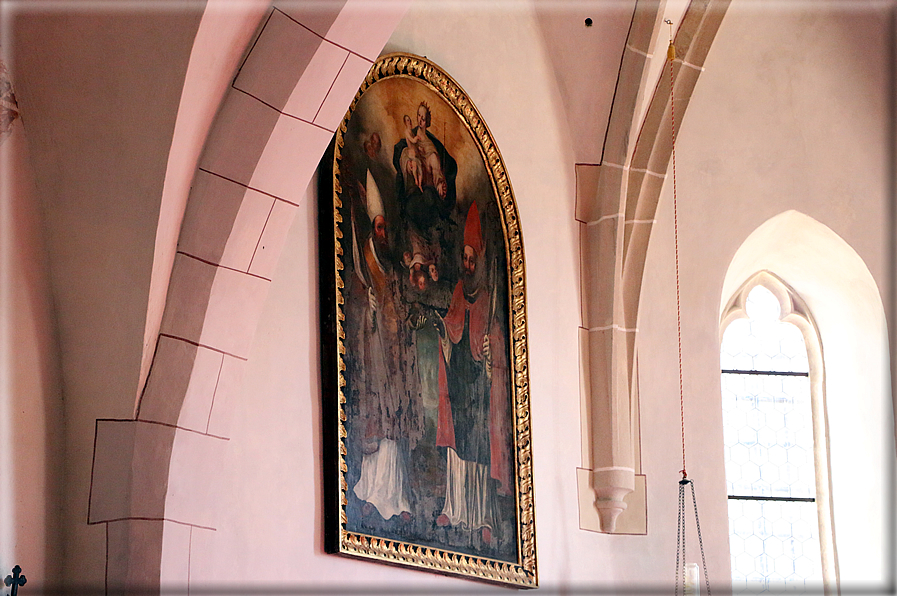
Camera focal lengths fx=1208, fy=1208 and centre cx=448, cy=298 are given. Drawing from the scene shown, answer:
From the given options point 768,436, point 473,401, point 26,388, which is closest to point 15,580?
point 26,388

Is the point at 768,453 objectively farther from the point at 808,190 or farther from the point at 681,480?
the point at 808,190

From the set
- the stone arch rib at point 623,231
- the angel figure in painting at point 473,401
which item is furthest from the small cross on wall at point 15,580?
the stone arch rib at point 623,231

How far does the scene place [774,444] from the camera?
9.29m

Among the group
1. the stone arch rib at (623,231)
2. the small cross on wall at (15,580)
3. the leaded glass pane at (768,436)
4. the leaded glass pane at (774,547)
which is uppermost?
the stone arch rib at (623,231)

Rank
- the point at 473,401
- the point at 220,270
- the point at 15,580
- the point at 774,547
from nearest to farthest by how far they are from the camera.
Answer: the point at 15,580
the point at 220,270
the point at 473,401
the point at 774,547

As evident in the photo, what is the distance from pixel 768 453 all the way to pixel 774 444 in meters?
0.10

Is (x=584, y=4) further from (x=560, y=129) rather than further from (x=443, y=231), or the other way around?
(x=443, y=231)

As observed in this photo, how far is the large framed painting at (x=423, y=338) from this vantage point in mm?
5320

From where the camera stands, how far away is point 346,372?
5.30 metres

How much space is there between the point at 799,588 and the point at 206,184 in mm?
6400

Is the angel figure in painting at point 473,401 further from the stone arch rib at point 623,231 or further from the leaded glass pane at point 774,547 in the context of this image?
the leaded glass pane at point 774,547

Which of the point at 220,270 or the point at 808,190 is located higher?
the point at 808,190

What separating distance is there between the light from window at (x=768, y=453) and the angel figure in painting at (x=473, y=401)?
3.27 meters

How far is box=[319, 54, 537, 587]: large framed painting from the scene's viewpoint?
17.5 ft
